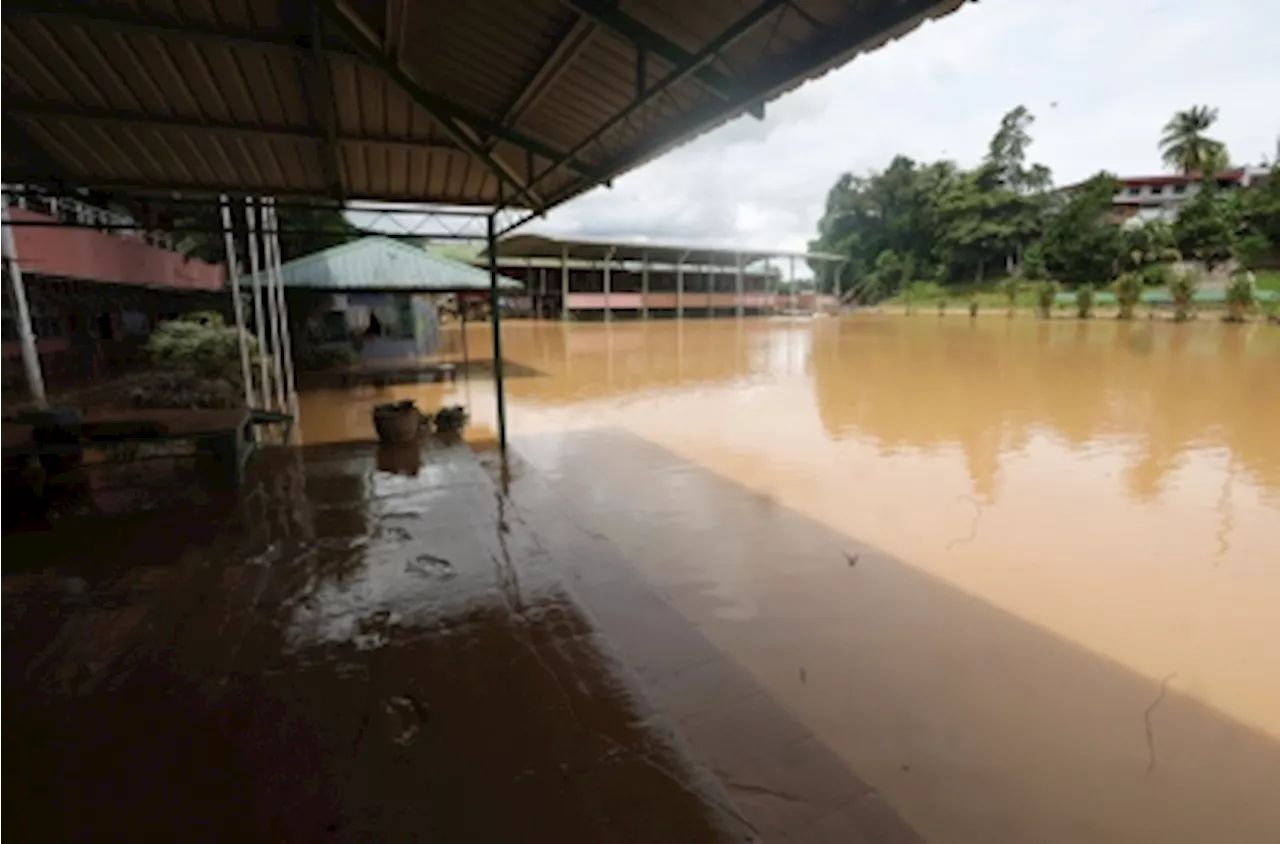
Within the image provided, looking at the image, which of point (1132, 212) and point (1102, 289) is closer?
point (1102, 289)

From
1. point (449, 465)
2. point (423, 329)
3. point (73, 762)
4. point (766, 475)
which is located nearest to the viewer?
point (73, 762)

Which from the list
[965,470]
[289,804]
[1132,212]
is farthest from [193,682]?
[1132,212]

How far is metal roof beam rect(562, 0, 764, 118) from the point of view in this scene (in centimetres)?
337

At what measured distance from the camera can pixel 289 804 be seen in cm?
192

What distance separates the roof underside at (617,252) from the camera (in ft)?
105

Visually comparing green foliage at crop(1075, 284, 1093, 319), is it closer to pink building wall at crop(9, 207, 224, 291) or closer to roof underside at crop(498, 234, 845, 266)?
roof underside at crop(498, 234, 845, 266)

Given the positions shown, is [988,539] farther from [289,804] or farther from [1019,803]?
[289,804]

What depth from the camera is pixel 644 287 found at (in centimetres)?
3775

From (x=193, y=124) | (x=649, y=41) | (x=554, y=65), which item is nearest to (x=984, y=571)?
(x=649, y=41)

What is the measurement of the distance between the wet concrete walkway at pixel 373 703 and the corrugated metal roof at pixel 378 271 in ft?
31.3

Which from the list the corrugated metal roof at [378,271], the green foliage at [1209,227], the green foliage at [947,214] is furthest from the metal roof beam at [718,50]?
the green foliage at [947,214]

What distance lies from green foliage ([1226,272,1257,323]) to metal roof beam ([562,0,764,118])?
37.7 metres

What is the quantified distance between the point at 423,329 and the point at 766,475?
1847 centimetres

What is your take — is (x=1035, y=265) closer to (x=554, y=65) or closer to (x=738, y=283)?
(x=738, y=283)
